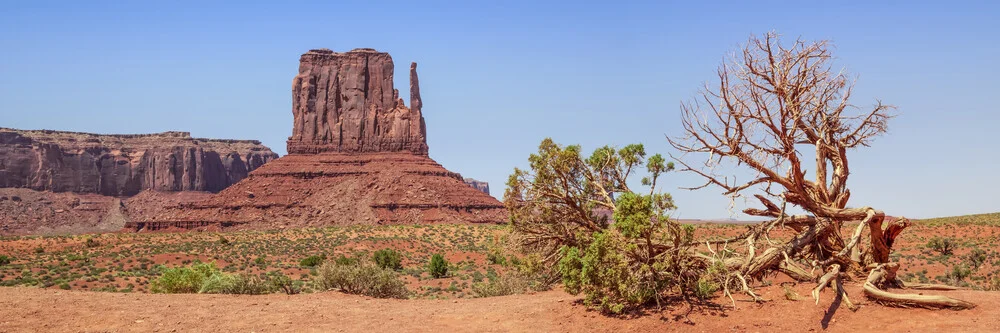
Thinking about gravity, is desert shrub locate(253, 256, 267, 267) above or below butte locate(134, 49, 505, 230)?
below

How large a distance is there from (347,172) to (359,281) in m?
83.4

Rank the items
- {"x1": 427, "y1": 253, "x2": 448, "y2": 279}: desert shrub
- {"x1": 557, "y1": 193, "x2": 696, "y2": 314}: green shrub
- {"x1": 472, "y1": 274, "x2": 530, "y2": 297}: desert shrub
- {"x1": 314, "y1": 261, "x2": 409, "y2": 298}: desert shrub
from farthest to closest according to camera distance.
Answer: {"x1": 427, "y1": 253, "x2": 448, "y2": 279}: desert shrub
{"x1": 472, "y1": 274, "x2": 530, "y2": 297}: desert shrub
{"x1": 314, "y1": 261, "x2": 409, "y2": 298}: desert shrub
{"x1": 557, "y1": 193, "x2": 696, "y2": 314}: green shrub

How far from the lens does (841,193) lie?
48.2 feet

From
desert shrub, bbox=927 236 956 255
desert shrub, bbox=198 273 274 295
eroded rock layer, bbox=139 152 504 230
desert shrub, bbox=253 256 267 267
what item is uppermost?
eroded rock layer, bbox=139 152 504 230

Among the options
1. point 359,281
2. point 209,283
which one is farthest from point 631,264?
point 209,283

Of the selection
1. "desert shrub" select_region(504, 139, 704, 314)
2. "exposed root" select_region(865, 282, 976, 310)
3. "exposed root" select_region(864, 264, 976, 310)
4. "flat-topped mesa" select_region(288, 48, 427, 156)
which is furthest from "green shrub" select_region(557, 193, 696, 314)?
"flat-topped mesa" select_region(288, 48, 427, 156)

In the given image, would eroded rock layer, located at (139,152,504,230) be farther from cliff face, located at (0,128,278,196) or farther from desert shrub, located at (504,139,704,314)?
desert shrub, located at (504,139,704,314)

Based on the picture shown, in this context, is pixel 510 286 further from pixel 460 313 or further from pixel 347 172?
pixel 347 172

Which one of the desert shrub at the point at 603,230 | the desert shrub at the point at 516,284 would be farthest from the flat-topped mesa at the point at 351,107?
the desert shrub at the point at 603,230

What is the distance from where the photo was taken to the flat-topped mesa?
112312 mm

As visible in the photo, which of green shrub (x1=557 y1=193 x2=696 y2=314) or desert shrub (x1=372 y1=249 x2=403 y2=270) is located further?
desert shrub (x1=372 y1=249 x2=403 y2=270)

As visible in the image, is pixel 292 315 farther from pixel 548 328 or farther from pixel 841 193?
pixel 841 193

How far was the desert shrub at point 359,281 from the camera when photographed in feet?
64.4

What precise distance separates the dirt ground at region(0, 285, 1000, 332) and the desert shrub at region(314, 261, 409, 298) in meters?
2.12
